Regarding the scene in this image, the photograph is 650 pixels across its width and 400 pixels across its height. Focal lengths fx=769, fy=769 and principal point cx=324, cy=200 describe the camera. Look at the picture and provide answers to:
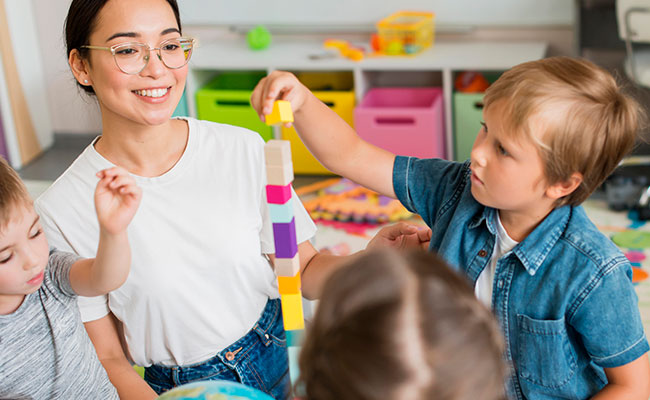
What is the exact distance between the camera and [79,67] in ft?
4.52

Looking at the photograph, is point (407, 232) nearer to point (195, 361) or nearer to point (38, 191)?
point (195, 361)

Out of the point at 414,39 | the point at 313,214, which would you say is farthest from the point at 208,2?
the point at 313,214

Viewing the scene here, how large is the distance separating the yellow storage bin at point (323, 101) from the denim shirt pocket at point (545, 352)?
2.25m

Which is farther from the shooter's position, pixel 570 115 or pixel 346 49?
pixel 346 49

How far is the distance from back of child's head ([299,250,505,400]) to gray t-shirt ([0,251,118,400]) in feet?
1.90

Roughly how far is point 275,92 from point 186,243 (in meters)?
0.36

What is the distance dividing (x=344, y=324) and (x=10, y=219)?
0.63 metres

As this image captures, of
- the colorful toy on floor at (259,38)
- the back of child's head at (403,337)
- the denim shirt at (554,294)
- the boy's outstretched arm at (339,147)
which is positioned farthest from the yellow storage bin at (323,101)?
the back of child's head at (403,337)

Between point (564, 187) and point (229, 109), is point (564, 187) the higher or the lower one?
the higher one

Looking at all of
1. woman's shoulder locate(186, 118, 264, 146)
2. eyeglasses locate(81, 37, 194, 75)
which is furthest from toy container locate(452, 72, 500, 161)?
eyeglasses locate(81, 37, 194, 75)

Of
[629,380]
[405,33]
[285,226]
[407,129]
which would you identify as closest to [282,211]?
[285,226]

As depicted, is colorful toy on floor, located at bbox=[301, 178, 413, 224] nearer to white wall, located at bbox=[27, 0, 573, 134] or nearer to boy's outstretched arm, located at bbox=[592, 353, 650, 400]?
white wall, located at bbox=[27, 0, 573, 134]

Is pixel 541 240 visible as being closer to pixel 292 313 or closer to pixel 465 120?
pixel 292 313

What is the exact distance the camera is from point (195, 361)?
1371 mm
